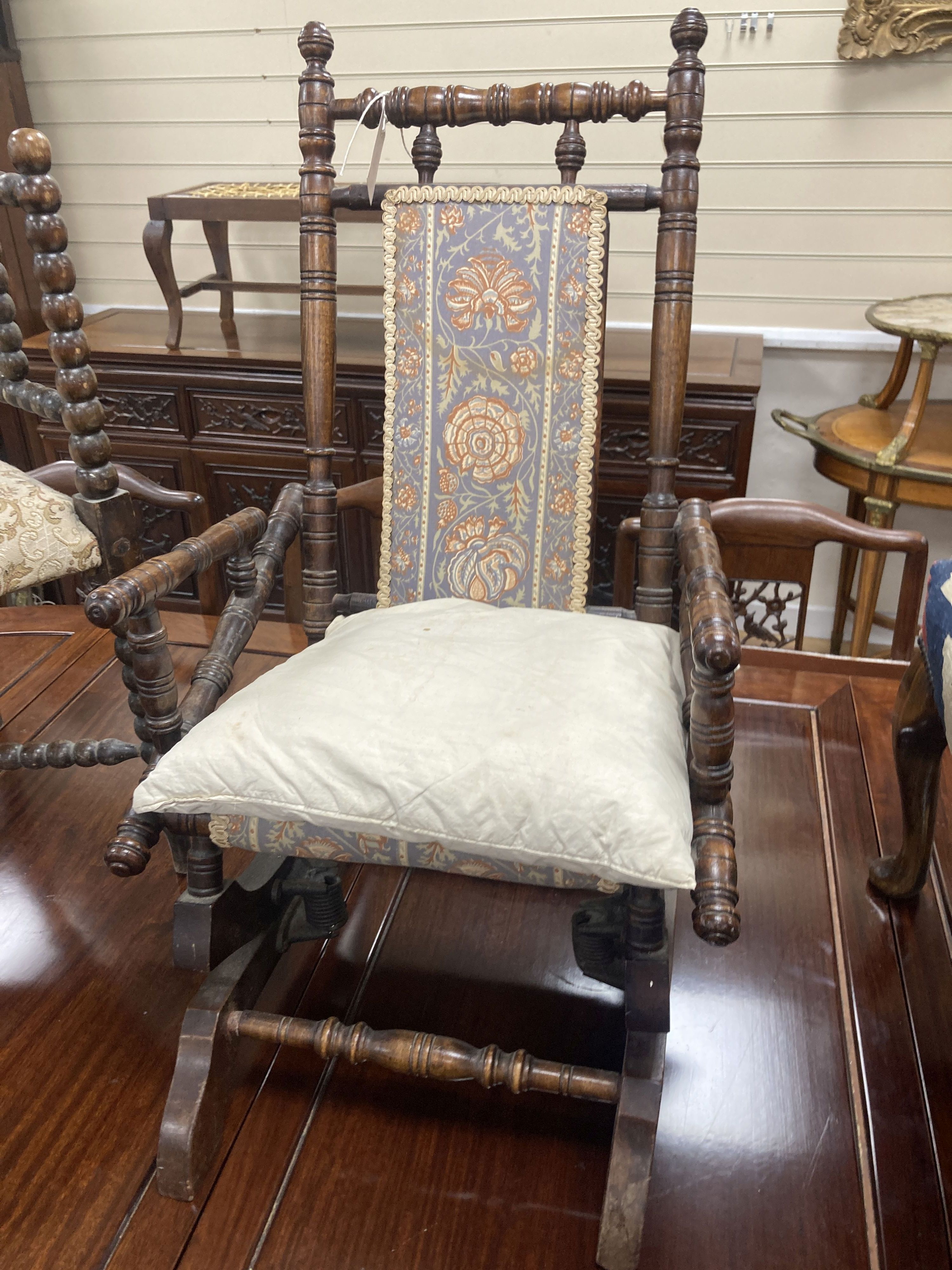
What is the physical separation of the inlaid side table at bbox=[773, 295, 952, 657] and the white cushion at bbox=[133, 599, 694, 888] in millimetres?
1193

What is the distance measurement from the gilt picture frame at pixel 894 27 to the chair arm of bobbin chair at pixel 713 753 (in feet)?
6.04

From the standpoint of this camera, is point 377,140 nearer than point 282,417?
Yes

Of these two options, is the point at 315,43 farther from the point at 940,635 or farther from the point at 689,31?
the point at 940,635

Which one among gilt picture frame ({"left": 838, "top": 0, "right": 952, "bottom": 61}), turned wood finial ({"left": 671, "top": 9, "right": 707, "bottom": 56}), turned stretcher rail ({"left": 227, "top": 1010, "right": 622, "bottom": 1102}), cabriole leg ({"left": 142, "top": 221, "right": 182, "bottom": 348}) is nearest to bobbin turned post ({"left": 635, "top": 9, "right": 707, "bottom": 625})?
turned wood finial ({"left": 671, "top": 9, "right": 707, "bottom": 56})

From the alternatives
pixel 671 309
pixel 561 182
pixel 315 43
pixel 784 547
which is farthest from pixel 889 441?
pixel 315 43

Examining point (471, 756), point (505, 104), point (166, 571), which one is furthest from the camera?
point (505, 104)

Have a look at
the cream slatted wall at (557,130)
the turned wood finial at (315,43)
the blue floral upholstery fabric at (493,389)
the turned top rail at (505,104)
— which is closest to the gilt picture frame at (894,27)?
the cream slatted wall at (557,130)

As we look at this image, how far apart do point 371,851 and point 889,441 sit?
68.5 inches

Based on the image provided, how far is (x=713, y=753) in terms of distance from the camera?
1.02m

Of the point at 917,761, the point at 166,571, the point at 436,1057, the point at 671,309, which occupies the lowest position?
the point at 436,1057

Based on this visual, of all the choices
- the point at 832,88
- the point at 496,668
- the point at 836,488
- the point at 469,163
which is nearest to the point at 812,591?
the point at 836,488

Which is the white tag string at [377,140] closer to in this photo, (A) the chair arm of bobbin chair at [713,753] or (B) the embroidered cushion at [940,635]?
(A) the chair arm of bobbin chair at [713,753]

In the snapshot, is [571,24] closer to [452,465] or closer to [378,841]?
[452,465]

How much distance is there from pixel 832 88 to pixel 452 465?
164cm
